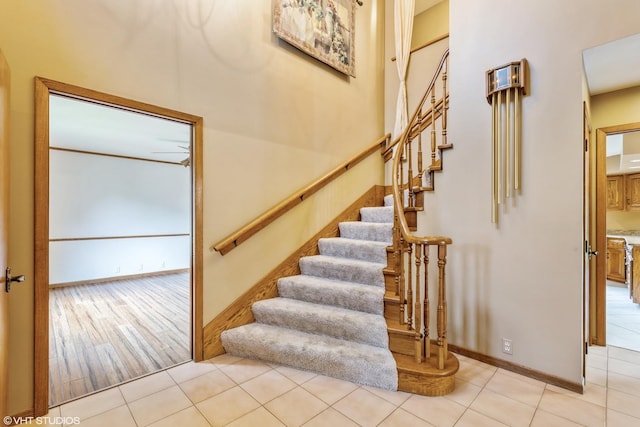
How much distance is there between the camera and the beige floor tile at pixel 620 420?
169 centimetres

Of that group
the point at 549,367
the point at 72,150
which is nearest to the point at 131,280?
the point at 72,150

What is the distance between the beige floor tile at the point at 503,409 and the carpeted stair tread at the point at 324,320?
2.18ft

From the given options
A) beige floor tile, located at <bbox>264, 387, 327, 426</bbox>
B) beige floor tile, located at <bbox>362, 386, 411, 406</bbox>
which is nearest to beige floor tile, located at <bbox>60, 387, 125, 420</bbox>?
beige floor tile, located at <bbox>264, 387, 327, 426</bbox>

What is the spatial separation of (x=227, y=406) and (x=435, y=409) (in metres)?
1.30

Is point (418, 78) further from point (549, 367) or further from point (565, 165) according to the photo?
point (549, 367)

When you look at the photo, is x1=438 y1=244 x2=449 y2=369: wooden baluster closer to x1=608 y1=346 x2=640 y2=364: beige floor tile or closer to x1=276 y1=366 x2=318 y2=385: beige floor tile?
x1=276 y1=366 x2=318 y2=385: beige floor tile

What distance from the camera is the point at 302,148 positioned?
329cm

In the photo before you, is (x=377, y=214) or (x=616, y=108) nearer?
(x=616, y=108)

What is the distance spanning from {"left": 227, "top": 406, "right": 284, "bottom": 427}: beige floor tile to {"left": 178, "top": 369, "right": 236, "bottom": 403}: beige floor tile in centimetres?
35

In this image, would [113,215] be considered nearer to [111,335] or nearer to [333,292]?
[111,335]

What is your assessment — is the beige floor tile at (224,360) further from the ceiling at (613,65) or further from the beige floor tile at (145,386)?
the ceiling at (613,65)

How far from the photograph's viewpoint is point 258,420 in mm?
1732

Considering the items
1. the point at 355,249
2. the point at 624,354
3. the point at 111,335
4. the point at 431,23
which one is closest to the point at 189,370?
the point at 111,335

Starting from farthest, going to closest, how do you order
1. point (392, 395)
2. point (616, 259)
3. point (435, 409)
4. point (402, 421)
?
point (616, 259) < point (392, 395) < point (435, 409) < point (402, 421)
